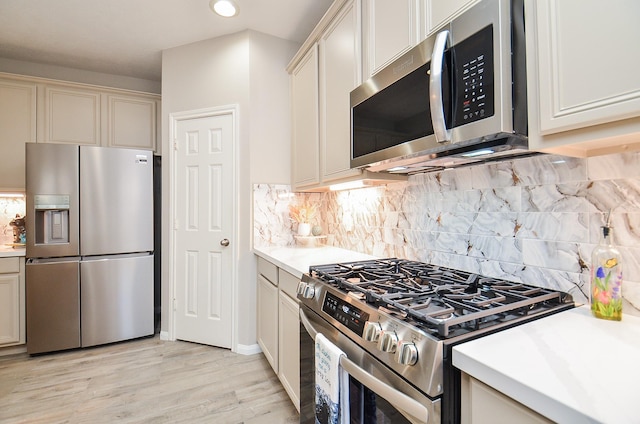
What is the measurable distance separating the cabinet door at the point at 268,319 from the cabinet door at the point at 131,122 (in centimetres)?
216

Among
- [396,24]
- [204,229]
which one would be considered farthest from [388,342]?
[204,229]

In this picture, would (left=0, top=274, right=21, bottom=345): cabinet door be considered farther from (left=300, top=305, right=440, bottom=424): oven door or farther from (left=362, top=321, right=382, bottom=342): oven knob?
(left=362, top=321, right=382, bottom=342): oven knob

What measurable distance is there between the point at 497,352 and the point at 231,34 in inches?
119

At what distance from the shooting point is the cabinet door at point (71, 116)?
3092mm

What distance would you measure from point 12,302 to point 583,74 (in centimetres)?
394

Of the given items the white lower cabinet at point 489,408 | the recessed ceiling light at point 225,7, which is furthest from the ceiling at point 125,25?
the white lower cabinet at point 489,408

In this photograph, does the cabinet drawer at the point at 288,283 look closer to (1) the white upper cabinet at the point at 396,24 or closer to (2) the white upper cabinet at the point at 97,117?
(1) the white upper cabinet at the point at 396,24

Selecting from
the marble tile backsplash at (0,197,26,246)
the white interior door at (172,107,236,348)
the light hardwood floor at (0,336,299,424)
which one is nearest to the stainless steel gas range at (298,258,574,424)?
the light hardwood floor at (0,336,299,424)

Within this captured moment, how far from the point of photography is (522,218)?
122cm

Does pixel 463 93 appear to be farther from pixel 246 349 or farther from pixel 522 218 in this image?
pixel 246 349

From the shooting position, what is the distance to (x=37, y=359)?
260 centimetres

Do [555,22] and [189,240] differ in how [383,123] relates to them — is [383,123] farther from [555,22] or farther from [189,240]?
[189,240]

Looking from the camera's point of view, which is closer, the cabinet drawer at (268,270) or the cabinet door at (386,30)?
the cabinet door at (386,30)

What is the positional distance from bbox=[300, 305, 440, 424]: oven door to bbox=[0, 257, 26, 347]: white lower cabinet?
2.79 meters
